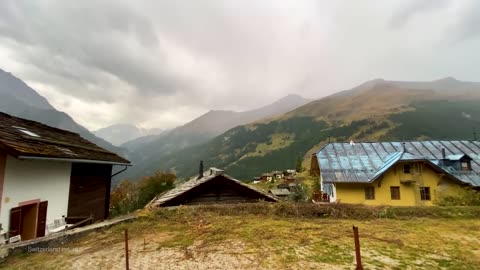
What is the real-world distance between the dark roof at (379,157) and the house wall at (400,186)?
0.98 meters

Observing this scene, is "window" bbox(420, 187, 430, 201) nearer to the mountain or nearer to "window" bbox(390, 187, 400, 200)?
"window" bbox(390, 187, 400, 200)

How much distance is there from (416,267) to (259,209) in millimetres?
5893

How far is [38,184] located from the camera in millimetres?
10398

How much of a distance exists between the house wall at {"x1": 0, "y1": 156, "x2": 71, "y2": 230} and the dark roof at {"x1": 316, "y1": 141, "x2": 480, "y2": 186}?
21.8 m

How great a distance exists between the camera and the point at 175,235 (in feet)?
25.2

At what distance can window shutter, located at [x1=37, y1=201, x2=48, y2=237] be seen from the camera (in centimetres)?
1048

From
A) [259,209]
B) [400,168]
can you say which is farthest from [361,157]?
[259,209]

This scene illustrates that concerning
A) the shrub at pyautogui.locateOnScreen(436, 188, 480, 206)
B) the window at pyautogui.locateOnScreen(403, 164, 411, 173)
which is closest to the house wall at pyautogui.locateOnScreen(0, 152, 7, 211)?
the shrub at pyautogui.locateOnScreen(436, 188, 480, 206)

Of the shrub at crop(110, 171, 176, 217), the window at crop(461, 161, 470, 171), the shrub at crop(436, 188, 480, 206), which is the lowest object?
the shrub at crop(110, 171, 176, 217)

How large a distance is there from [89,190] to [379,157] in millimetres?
27661

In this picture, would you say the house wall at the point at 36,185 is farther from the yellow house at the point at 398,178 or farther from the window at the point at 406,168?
the window at the point at 406,168

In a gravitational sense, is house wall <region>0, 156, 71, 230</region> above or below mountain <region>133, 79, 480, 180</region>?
below

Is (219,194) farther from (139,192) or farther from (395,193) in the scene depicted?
(139,192)

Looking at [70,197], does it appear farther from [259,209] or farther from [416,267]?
[416,267]
